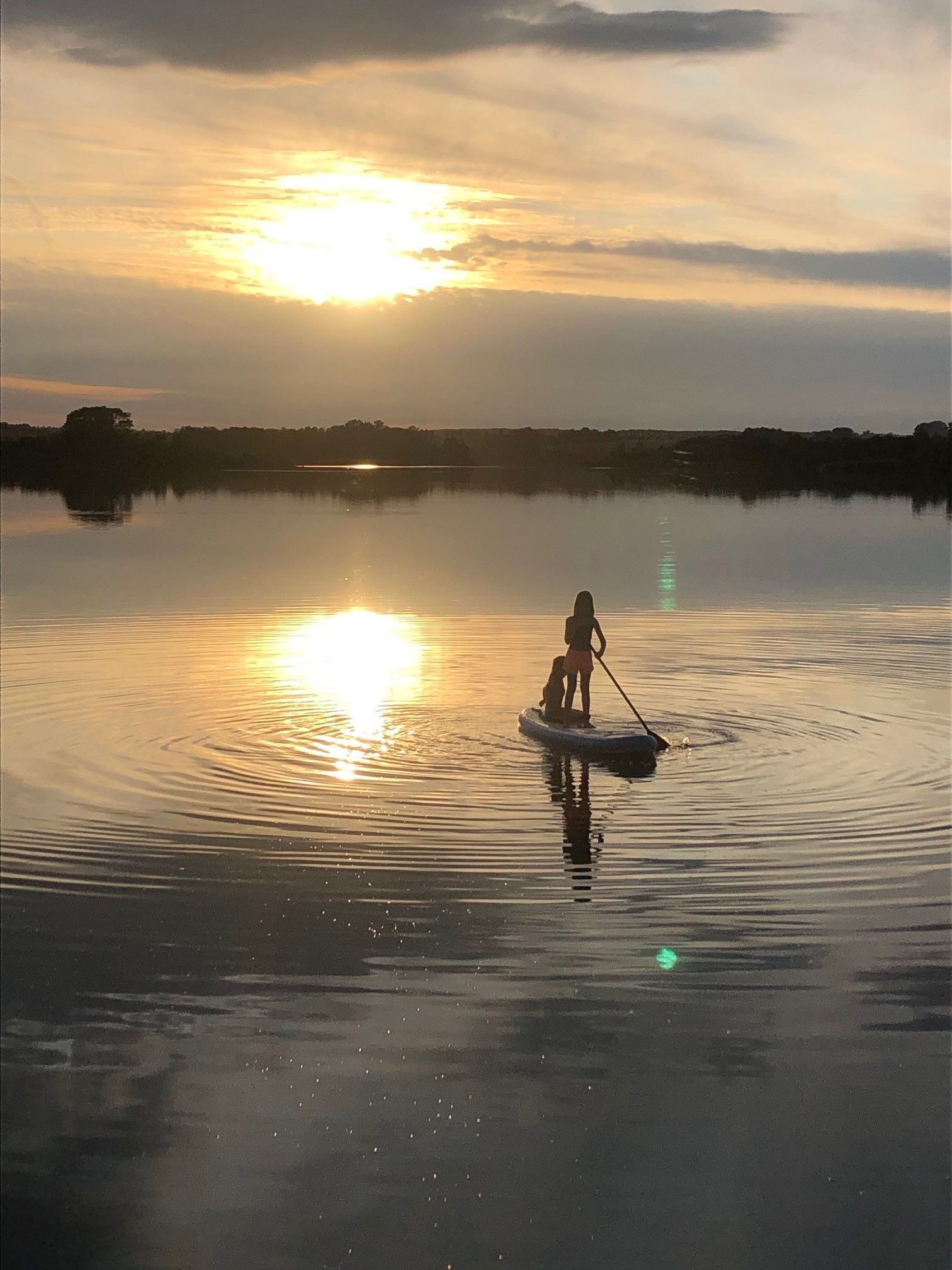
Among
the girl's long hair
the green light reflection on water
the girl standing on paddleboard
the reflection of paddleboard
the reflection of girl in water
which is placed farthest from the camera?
the green light reflection on water

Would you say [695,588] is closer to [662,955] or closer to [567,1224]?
[662,955]

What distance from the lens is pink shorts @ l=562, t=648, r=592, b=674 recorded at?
2109cm

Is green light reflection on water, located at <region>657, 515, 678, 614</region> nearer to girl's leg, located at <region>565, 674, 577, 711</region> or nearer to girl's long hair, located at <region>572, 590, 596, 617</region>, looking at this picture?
girl's leg, located at <region>565, 674, 577, 711</region>

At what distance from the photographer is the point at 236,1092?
9.05 m

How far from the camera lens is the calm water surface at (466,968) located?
782 centimetres

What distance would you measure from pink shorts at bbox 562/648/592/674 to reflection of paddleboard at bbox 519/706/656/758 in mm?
815

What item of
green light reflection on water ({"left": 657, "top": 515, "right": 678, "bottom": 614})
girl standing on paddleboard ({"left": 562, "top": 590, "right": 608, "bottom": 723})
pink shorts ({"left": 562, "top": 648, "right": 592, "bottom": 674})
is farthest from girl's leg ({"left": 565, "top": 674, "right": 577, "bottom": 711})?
green light reflection on water ({"left": 657, "top": 515, "right": 678, "bottom": 614})

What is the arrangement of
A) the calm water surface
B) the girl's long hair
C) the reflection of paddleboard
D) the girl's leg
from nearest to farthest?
the calm water surface
the reflection of paddleboard
the girl's long hair
the girl's leg

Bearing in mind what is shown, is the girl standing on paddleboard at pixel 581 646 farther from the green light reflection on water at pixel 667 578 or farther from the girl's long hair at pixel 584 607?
the green light reflection on water at pixel 667 578

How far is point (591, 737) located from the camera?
19.0 m

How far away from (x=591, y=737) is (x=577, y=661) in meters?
2.31

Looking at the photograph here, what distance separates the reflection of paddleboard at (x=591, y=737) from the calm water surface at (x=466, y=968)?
37cm

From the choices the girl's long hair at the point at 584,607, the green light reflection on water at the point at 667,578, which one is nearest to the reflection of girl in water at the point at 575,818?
the girl's long hair at the point at 584,607

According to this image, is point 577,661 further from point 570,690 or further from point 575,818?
point 575,818
